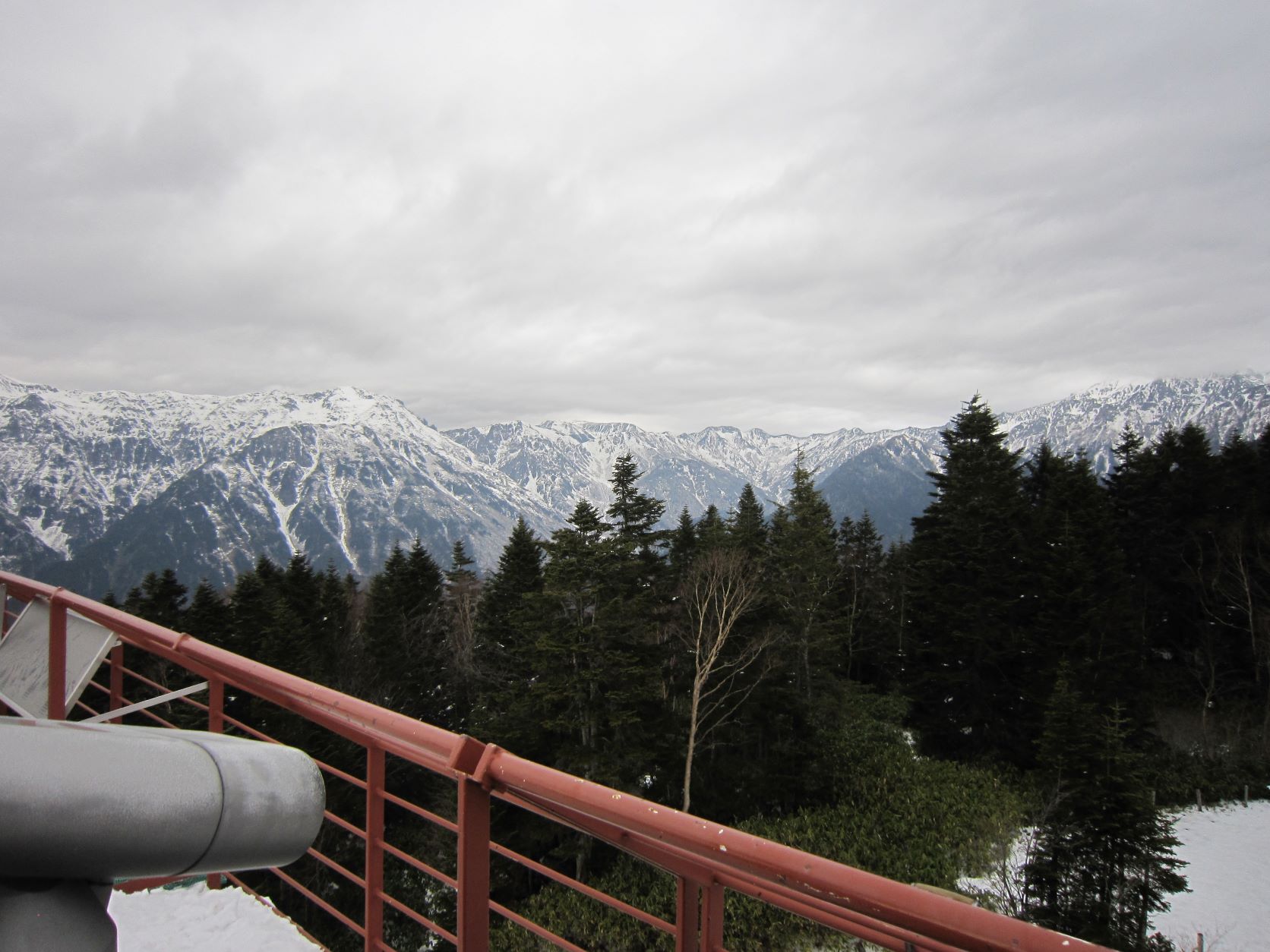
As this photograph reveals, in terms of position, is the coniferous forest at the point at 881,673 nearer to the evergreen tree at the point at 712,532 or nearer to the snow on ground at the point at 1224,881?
the evergreen tree at the point at 712,532

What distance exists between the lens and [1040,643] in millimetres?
23375

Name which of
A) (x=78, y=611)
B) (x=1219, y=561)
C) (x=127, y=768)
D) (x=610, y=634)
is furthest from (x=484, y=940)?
(x=1219, y=561)

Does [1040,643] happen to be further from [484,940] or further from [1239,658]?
[484,940]

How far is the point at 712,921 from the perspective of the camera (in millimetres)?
1935

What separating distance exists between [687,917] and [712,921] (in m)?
0.09

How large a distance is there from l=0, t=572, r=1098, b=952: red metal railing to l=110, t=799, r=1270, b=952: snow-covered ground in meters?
0.81

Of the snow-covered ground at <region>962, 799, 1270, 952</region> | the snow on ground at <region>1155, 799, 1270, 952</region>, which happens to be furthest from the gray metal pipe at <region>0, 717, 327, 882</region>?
the snow on ground at <region>1155, 799, 1270, 952</region>

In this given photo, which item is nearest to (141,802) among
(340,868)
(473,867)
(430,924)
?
(473,867)

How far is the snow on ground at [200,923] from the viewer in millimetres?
3281

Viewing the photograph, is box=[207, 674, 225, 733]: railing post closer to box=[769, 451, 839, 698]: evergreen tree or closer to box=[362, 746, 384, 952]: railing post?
box=[362, 746, 384, 952]: railing post

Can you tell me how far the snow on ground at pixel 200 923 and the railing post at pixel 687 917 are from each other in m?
2.33

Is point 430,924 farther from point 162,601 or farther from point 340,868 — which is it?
point 162,601

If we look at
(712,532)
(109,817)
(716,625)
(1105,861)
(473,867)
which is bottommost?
(1105,861)

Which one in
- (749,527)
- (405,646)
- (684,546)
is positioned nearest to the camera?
(405,646)
